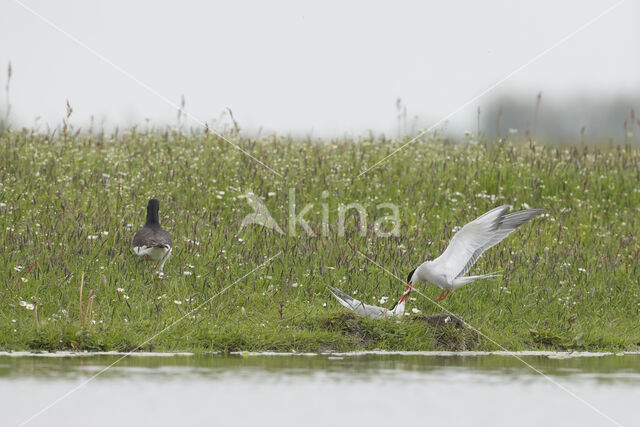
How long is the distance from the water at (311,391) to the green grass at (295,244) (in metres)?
0.82

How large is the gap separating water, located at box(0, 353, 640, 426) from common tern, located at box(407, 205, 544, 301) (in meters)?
1.03

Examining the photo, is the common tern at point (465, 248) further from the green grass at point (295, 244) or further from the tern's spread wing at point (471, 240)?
the green grass at point (295, 244)

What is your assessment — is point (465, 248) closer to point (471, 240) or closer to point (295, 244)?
point (471, 240)

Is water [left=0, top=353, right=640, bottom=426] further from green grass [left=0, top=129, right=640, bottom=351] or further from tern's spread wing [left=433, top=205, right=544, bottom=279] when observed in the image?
tern's spread wing [left=433, top=205, right=544, bottom=279]

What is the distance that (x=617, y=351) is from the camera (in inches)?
392

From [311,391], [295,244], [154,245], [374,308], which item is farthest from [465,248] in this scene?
[154,245]

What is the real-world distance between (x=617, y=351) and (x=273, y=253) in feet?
13.6

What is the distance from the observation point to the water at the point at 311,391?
21.5 feet

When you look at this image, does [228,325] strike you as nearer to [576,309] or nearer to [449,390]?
[449,390]

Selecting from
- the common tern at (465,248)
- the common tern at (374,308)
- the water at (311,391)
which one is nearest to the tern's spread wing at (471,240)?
the common tern at (465,248)

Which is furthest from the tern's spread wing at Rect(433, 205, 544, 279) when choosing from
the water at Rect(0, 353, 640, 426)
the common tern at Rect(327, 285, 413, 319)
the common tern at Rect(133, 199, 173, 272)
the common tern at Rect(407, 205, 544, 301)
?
the common tern at Rect(133, 199, 173, 272)

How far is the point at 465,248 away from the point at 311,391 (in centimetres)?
309

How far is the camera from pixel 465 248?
32.1 ft

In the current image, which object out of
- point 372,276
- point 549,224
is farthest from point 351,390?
point 549,224
